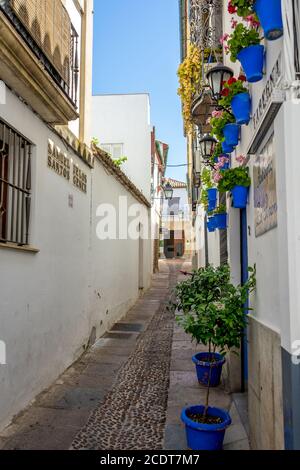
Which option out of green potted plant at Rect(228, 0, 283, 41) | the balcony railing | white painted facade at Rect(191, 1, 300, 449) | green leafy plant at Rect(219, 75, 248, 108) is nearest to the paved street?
white painted facade at Rect(191, 1, 300, 449)

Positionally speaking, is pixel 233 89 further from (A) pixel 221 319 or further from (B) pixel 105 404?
(B) pixel 105 404

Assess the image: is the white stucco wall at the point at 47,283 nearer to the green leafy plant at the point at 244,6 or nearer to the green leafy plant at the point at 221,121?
the green leafy plant at the point at 221,121

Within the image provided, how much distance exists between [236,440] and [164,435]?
77cm

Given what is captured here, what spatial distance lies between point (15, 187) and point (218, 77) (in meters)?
2.87

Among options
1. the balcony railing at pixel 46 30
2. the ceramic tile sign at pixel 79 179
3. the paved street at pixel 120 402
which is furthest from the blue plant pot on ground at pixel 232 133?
the ceramic tile sign at pixel 79 179

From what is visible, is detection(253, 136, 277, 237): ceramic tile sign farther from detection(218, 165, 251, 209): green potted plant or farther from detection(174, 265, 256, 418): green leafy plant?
detection(174, 265, 256, 418): green leafy plant

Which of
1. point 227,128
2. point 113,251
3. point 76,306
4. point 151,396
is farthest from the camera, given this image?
point 113,251

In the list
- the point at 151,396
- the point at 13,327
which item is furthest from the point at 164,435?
the point at 13,327

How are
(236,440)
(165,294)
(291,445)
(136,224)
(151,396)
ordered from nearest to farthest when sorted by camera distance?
(291,445) < (236,440) < (151,396) < (136,224) < (165,294)

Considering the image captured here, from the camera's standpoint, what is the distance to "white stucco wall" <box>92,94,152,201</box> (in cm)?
1764

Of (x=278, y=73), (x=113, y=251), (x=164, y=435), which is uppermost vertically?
(x=278, y=73)

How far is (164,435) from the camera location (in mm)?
4320

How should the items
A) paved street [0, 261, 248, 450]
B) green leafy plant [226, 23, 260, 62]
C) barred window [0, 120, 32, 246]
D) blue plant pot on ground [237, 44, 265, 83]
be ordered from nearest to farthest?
blue plant pot on ground [237, 44, 265, 83]
green leafy plant [226, 23, 260, 62]
paved street [0, 261, 248, 450]
barred window [0, 120, 32, 246]
